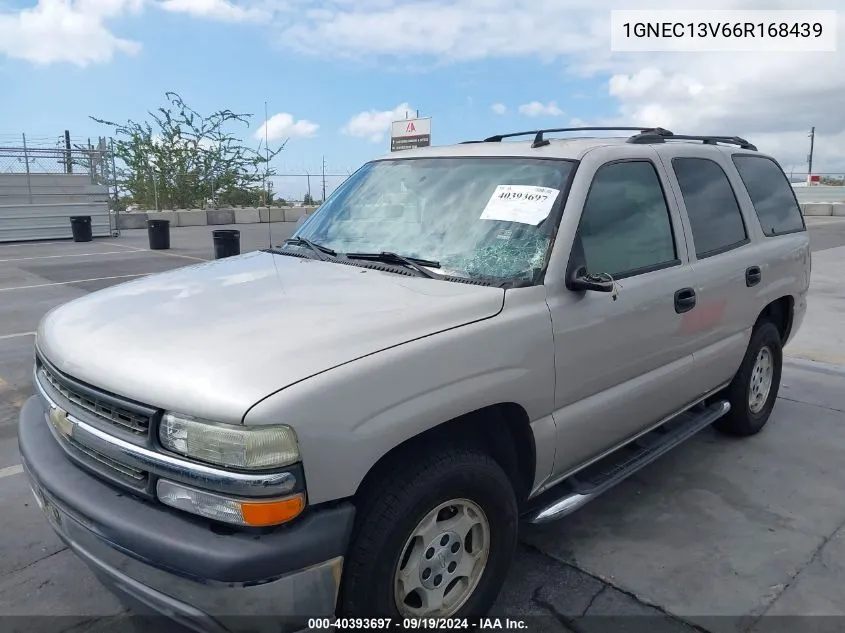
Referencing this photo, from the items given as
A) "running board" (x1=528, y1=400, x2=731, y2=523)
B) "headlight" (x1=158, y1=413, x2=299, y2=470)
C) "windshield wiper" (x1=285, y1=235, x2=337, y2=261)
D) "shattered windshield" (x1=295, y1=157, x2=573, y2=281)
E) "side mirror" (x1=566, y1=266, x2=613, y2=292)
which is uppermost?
"shattered windshield" (x1=295, y1=157, x2=573, y2=281)

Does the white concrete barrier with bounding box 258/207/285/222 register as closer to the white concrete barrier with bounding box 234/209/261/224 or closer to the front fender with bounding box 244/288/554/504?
the white concrete barrier with bounding box 234/209/261/224

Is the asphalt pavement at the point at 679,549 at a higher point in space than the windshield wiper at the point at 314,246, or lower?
lower

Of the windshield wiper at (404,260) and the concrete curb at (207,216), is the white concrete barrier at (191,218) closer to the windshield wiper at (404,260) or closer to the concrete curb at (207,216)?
the concrete curb at (207,216)

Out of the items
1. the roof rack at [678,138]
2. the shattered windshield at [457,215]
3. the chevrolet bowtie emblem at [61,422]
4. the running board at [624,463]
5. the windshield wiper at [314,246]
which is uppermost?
the roof rack at [678,138]

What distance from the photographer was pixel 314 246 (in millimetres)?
3480

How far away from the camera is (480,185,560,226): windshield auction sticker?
116 inches

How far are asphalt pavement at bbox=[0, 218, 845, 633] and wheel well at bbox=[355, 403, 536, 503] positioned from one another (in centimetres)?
58

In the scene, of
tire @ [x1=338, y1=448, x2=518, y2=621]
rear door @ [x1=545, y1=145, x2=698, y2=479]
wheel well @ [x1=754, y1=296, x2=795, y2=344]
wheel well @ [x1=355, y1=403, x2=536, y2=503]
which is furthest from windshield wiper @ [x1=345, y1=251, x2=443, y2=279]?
wheel well @ [x1=754, y1=296, x2=795, y2=344]

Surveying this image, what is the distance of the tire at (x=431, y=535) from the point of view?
2135 millimetres

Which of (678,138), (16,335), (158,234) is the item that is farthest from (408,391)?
(158,234)

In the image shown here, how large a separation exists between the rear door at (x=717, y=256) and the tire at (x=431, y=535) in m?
1.64

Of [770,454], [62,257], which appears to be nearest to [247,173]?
[62,257]

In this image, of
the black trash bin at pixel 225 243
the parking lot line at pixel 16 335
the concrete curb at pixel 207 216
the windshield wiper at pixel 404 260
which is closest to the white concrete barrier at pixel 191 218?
the concrete curb at pixel 207 216

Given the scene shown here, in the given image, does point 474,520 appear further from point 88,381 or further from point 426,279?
point 88,381
